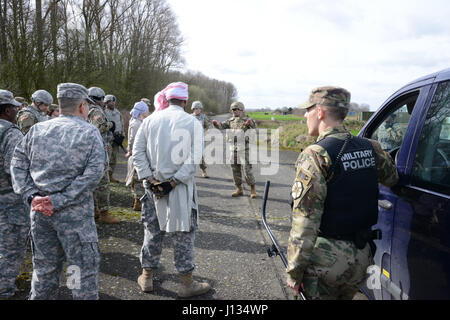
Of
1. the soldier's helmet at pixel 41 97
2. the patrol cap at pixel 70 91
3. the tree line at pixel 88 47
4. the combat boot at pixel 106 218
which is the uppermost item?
the tree line at pixel 88 47


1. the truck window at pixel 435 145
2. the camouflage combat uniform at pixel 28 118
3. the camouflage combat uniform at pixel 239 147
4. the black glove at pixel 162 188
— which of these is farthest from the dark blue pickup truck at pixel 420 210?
the camouflage combat uniform at pixel 28 118

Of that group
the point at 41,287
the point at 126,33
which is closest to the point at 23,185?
the point at 41,287

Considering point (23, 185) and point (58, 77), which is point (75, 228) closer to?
point (23, 185)

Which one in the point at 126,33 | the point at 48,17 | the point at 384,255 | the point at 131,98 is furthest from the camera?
the point at 126,33

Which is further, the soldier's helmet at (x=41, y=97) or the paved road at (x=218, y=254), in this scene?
the soldier's helmet at (x=41, y=97)

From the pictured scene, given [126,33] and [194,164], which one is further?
[126,33]

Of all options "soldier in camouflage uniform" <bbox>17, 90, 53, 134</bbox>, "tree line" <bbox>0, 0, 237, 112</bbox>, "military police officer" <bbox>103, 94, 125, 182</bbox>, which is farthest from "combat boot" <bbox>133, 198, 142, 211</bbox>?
"tree line" <bbox>0, 0, 237, 112</bbox>

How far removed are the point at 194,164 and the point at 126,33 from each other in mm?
24528

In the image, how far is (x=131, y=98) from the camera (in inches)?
825

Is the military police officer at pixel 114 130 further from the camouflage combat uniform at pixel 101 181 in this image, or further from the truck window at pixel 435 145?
the truck window at pixel 435 145

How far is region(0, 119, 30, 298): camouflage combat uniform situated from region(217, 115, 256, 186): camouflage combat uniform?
15.3ft

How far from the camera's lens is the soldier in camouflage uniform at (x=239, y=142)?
7.27m

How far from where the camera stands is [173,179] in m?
3.22

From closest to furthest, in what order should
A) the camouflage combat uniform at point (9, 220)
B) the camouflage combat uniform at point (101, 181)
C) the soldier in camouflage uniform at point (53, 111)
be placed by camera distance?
1. the camouflage combat uniform at point (9, 220)
2. the camouflage combat uniform at point (101, 181)
3. the soldier in camouflage uniform at point (53, 111)
